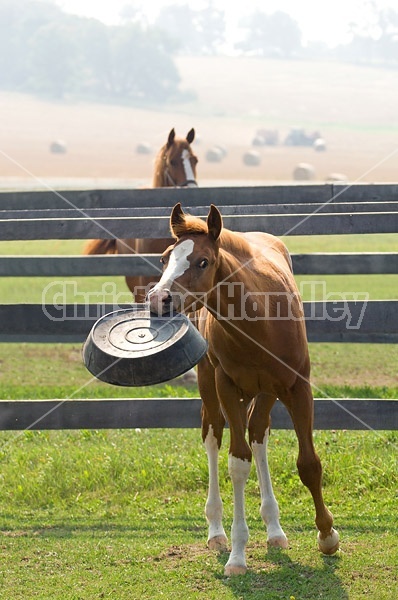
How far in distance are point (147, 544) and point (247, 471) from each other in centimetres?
92

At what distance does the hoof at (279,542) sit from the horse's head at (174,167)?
7317 millimetres

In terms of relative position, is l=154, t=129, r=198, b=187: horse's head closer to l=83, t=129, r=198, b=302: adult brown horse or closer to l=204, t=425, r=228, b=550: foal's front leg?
l=83, t=129, r=198, b=302: adult brown horse

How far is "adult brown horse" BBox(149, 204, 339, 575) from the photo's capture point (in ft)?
17.8

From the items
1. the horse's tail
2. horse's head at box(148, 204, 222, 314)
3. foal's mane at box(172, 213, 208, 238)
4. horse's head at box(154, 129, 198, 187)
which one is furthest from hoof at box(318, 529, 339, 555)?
horse's head at box(154, 129, 198, 187)

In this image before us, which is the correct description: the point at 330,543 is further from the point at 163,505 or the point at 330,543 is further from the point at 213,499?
the point at 163,505

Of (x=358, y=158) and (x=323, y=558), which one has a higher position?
(x=358, y=158)

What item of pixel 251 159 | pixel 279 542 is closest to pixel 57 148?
pixel 251 159

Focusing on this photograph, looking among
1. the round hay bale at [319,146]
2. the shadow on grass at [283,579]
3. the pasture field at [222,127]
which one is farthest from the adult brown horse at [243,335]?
the round hay bale at [319,146]

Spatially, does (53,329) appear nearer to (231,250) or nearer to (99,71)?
(231,250)

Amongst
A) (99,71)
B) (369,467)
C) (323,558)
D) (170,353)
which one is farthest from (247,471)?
(99,71)

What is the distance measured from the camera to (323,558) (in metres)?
6.11

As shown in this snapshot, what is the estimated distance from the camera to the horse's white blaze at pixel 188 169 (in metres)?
13.0

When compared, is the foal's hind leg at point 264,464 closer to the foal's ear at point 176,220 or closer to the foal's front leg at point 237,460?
the foal's front leg at point 237,460

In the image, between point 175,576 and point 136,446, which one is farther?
point 136,446
